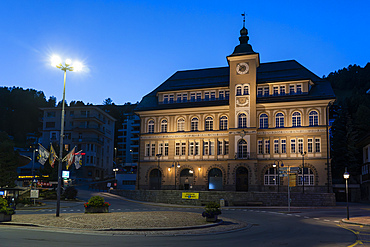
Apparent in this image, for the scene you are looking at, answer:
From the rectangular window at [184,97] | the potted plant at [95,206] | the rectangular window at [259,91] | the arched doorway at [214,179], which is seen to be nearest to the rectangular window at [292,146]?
the rectangular window at [259,91]

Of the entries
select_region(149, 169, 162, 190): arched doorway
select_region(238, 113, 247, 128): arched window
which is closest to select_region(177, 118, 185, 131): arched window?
select_region(149, 169, 162, 190): arched doorway

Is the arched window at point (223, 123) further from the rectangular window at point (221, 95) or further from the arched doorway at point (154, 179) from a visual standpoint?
the arched doorway at point (154, 179)

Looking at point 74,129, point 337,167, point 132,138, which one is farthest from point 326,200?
point 132,138

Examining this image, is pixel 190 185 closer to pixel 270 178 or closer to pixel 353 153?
pixel 270 178

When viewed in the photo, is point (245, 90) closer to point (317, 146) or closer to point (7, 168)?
point (317, 146)

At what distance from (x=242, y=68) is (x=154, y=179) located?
24.2m

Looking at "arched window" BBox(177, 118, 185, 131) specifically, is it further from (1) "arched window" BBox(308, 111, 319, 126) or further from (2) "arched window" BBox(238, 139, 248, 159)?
A: (1) "arched window" BBox(308, 111, 319, 126)

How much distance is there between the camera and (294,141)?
191 feet

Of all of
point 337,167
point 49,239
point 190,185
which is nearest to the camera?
point 49,239

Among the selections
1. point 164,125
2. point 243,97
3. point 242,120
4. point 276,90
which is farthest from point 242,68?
point 164,125

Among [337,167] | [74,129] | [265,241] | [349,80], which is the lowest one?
[265,241]

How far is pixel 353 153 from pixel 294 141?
64.4 feet

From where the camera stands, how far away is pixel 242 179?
195ft

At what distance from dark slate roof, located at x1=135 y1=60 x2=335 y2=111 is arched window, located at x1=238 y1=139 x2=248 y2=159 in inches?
284
